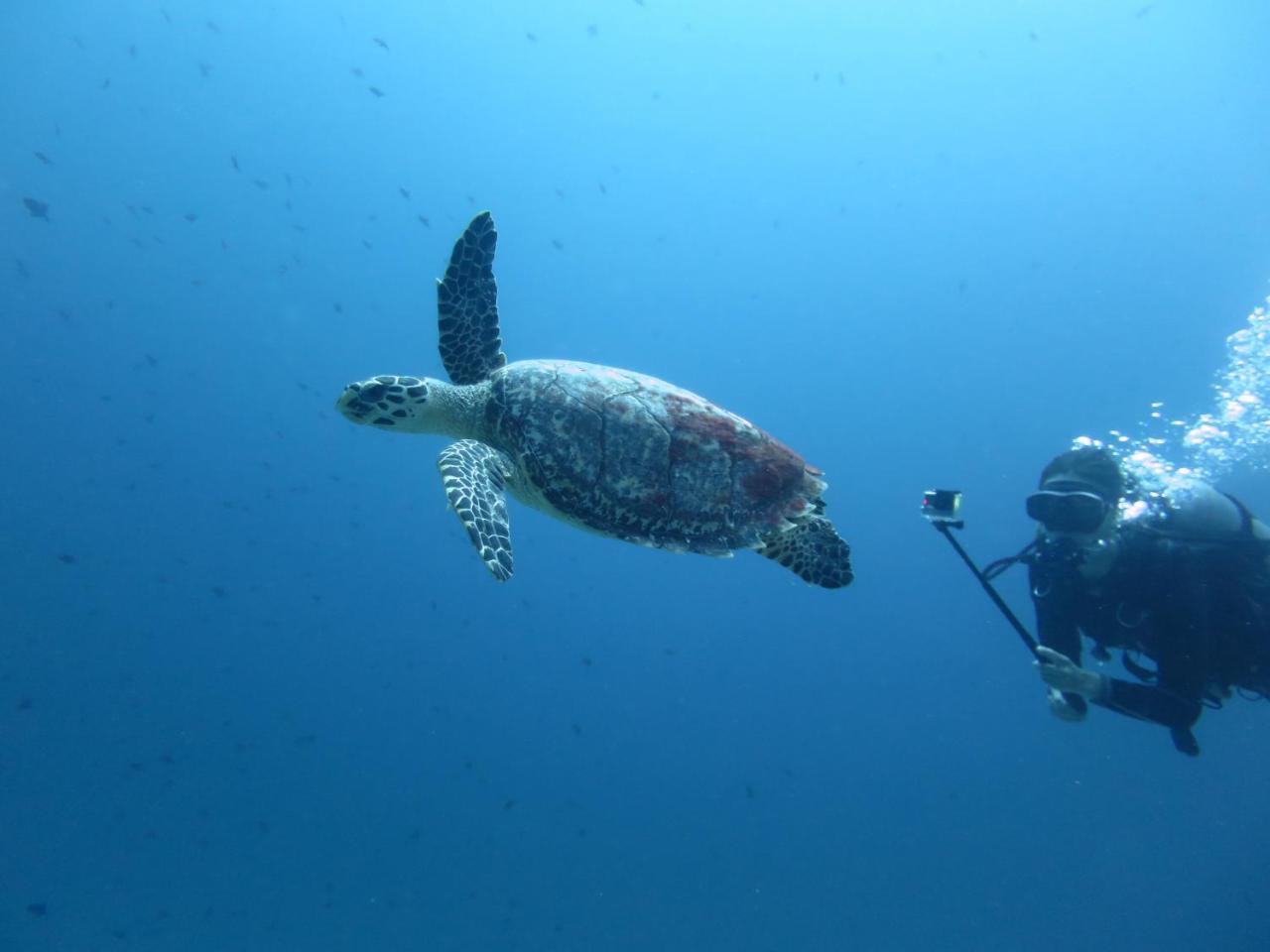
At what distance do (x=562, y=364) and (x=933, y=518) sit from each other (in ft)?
10.6

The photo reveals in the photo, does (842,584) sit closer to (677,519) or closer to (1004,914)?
(677,519)

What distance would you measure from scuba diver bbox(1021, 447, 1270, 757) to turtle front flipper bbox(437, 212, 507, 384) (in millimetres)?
4773

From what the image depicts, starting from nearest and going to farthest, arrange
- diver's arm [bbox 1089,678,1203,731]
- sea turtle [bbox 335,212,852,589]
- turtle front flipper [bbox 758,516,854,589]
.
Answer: sea turtle [bbox 335,212,852,589], turtle front flipper [bbox 758,516,854,589], diver's arm [bbox 1089,678,1203,731]

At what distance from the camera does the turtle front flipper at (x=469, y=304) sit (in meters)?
5.30

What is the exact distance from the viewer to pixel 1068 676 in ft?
16.5

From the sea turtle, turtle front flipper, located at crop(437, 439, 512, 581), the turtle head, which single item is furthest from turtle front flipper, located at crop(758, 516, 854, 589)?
the turtle head

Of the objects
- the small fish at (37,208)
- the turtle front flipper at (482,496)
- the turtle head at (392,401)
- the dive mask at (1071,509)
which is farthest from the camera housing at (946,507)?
the small fish at (37,208)

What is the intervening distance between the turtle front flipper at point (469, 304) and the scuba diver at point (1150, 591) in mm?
4773

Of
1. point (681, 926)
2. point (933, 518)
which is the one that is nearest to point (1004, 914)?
point (681, 926)

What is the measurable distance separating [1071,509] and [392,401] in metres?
5.52

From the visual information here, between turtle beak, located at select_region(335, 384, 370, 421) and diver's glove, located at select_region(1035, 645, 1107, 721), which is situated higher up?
turtle beak, located at select_region(335, 384, 370, 421)

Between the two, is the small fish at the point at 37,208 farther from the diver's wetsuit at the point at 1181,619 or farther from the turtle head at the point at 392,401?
the diver's wetsuit at the point at 1181,619

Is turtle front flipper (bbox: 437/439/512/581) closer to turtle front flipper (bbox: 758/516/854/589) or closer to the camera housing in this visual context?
turtle front flipper (bbox: 758/516/854/589)

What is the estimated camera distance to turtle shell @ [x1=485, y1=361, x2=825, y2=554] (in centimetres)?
430
